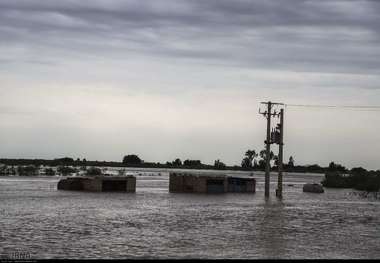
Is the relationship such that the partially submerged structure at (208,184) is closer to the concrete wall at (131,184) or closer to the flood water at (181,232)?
the concrete wall at (131,184)

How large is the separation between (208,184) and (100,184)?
55.4 feet

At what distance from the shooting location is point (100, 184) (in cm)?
9844

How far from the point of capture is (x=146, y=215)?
55.3 m

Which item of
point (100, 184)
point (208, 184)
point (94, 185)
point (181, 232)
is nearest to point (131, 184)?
point (100, 184)

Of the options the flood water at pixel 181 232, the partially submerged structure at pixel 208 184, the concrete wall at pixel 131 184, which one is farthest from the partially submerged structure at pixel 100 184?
the flood water at pixel 181 232

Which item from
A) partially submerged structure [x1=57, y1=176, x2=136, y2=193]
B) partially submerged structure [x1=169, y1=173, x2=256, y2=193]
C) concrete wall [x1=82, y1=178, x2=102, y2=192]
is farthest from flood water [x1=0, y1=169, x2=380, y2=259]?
partially submerged structure [x1=169, y1=173, x2=256, y2=193]

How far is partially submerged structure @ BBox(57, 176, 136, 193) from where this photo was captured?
9844 centimetres

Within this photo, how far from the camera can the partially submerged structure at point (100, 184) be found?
9844 centimetres

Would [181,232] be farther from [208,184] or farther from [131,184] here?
[131,184]

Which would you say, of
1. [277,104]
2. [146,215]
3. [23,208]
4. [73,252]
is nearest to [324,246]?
[73,252]

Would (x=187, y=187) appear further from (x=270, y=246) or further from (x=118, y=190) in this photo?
(x=270, y=246)

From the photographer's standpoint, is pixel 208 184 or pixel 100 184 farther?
pixel 208 184

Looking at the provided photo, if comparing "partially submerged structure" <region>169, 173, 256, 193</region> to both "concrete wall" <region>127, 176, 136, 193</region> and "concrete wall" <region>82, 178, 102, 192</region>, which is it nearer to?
"concrete wall" <region>127, 176, 136, 193</region>

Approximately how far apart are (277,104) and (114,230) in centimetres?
4161
